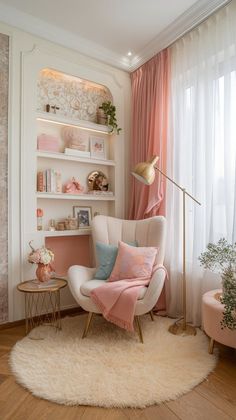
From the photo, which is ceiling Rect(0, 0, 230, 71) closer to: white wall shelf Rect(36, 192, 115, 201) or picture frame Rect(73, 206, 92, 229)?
white wall shelf Rect(36, 192, 115, 201)

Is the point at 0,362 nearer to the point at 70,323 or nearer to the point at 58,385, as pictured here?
the point at 58,385

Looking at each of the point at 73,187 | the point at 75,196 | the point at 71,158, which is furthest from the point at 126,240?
the point at 71,158

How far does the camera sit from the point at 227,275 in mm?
1817

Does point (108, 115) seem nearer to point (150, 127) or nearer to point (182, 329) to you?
point (150, 127)

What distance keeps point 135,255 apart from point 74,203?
1.06 metres

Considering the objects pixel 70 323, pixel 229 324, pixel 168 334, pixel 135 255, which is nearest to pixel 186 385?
pixel 229 324

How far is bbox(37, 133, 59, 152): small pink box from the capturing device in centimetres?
Answer: 283

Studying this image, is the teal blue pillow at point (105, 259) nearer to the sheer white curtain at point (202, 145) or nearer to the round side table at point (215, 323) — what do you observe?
the sheer white curtain at point (202, 145)

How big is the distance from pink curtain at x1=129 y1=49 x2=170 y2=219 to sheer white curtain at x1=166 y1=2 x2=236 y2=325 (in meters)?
0.10

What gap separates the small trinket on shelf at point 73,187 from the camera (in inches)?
119

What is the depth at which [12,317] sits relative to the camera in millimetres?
2561

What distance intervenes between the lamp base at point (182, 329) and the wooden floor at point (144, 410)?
0.60 meters

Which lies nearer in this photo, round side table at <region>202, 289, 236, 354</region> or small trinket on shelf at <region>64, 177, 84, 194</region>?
round side table at <region>202, 289, 236, 354</region>

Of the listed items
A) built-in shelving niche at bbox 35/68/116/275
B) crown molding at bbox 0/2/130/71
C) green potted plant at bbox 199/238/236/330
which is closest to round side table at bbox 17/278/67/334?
built-in shelving niche at bbox 35/68/116/275
